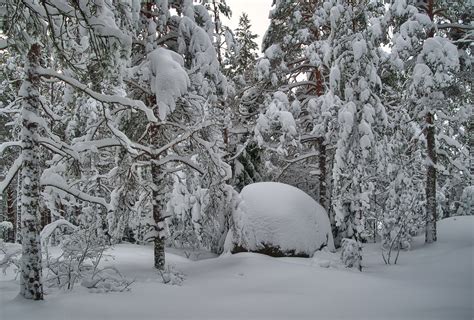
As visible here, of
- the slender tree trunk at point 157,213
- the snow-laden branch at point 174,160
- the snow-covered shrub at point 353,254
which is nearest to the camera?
the snow-laden branch at point 174,160

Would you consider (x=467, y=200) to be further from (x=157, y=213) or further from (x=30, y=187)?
(x=30, y=187)

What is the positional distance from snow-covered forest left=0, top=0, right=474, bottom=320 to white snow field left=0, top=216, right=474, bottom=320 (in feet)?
0.15

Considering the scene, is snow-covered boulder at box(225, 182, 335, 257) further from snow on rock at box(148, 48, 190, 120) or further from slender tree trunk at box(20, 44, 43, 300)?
slender tree trunk at box(20, 44, 43, 300)

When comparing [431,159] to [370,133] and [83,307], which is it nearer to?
[370,133]

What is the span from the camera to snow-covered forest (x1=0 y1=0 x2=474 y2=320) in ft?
16.3

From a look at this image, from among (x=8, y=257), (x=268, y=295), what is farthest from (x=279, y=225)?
(x=8, y=257)

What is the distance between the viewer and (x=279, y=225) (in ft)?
34.5

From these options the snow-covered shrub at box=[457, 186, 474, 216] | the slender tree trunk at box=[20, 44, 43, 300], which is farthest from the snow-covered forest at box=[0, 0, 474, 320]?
the snow-covered shrub at box=[457, 186, 474, 216]

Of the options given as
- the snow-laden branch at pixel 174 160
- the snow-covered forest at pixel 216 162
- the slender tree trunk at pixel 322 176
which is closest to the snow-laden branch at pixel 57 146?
the snow-covered forest at pixel 216 162

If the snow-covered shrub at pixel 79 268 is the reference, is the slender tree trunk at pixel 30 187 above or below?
above

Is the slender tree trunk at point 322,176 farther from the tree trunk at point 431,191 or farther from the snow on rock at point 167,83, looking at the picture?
the snow on rock at point 167,83

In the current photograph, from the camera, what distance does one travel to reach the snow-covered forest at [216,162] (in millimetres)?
4980

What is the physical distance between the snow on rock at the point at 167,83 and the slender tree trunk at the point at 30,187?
214 cm

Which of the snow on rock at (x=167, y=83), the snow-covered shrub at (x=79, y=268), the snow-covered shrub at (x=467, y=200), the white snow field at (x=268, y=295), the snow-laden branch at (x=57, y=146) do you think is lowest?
the white snow field at (x=268, y=295)
